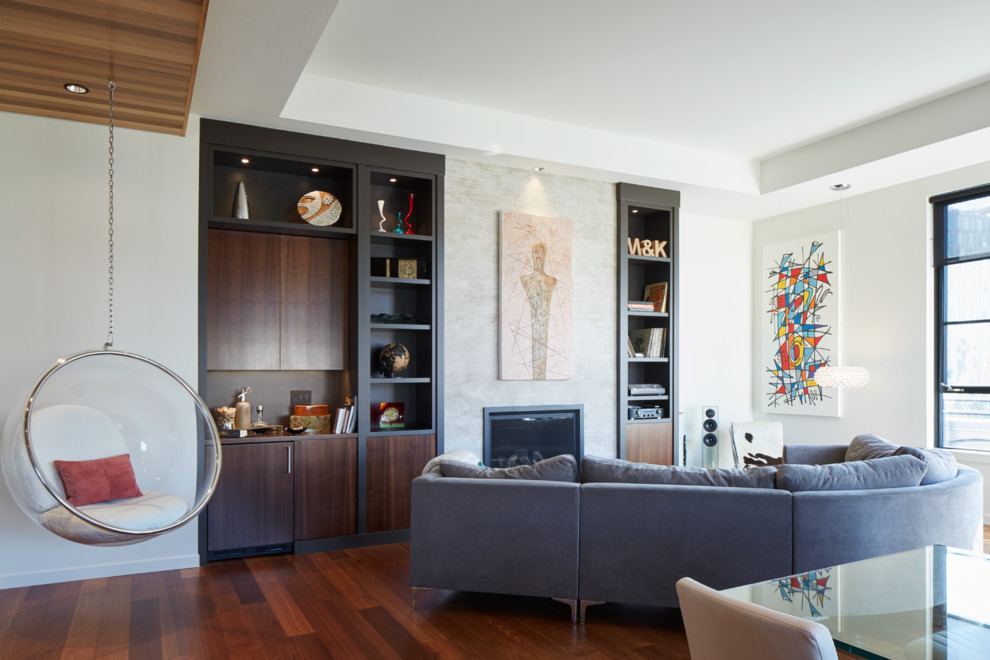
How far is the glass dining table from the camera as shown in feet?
5.34

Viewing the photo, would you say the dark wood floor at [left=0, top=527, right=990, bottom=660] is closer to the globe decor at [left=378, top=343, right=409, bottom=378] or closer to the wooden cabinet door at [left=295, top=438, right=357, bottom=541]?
the wooden cabinet door at [left=295, top=438, right=357, bottom=541]

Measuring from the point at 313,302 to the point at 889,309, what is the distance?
5.02 meters

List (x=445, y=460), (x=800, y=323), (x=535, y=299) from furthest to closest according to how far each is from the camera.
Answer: (x=800, y=323) < (x=535, y=299) < (x=445, y=460)

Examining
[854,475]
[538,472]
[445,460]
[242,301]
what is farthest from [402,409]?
[854,475]

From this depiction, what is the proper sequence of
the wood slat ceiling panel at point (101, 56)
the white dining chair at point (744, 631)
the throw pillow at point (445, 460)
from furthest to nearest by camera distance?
the throw pillow at point (445, 460), the wood slat ceiling panel at point (101, 56), the white dining chair at point (744, 631)

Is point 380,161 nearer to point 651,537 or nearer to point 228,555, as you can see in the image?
point 228,555

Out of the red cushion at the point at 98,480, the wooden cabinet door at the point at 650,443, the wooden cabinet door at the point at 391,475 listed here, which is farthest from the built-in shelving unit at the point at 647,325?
the red cushion at the point at 98,480

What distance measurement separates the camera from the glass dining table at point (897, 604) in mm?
1629

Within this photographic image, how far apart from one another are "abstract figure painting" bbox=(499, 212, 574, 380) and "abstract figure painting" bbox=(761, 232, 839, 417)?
2.72 meters

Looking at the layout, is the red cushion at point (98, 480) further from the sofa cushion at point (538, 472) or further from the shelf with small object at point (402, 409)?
the shelf with small object at point (402, 409)

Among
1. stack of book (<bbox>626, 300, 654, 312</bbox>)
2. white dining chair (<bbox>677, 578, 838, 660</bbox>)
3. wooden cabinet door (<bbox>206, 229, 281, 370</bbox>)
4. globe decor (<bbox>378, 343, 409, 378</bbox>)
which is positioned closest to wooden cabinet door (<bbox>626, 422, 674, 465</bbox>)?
stack of book (<bbox>626, 300, 654, 312</bbox>)

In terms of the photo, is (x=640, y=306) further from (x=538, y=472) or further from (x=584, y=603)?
(x=584, y=603)

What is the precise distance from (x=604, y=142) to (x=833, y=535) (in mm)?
3658

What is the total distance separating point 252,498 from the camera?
448 cm
